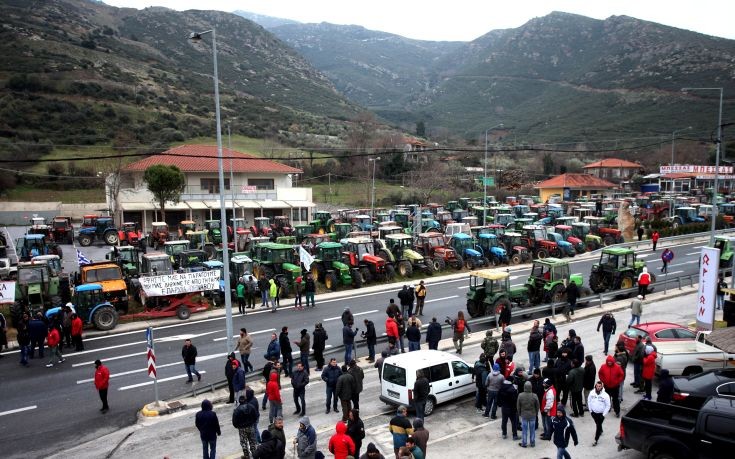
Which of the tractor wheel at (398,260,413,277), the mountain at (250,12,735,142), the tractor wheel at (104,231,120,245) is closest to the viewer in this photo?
the tractor wheel at (398,260,413,277)

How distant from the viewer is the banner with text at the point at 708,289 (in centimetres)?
1633

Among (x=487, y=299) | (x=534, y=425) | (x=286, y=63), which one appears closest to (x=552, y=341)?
(x=534, y=425)

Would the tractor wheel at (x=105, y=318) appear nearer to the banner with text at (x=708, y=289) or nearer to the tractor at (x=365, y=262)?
the tractor at (x=365, y=262)

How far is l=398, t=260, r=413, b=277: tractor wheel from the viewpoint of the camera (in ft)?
92.5

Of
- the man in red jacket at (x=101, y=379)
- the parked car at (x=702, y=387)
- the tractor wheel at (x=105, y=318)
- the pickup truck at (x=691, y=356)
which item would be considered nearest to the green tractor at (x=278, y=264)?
the tractor wheel at (x=105, y=318)

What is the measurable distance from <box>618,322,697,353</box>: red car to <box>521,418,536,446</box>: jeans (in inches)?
199

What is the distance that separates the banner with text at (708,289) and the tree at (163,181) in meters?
34.6

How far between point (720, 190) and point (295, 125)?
66.8 metres

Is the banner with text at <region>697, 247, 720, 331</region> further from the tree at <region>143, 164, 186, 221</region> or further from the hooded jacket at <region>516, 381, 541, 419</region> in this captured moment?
the tree at <region>143, 164, 186, 221</region>

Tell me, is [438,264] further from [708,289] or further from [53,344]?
[53,344]

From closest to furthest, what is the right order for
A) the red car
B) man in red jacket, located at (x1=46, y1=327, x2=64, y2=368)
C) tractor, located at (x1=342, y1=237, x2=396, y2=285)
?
1. the red car
2. man in red jacket, located at (x1=46, y1=327, x2=64, y2=368)
3. tractor, located at (x1=342, y1=237, x2=396, y2=285)

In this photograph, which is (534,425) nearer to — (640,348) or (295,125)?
(640,348)

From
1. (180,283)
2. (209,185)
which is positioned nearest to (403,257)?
(180,283)

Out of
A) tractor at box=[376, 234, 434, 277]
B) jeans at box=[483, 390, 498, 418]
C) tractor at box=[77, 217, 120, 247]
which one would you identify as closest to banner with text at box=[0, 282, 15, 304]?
tractor at box=[376, 234, 434, 277]
